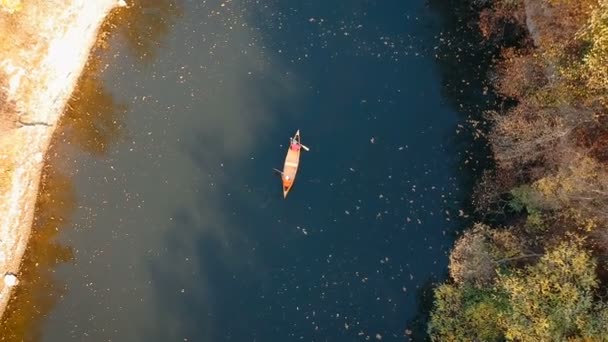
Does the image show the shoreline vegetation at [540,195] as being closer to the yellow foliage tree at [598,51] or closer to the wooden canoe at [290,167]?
the yellow foliage tree at [598,51]

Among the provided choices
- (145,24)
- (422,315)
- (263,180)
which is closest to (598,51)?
(422,315)

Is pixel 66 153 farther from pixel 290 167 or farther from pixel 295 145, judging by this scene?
pixel 295 145

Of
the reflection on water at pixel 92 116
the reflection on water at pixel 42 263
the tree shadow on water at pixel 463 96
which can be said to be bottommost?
the reflection on water at pixel 42 263

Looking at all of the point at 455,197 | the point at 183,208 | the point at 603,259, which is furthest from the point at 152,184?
the point at 603,259

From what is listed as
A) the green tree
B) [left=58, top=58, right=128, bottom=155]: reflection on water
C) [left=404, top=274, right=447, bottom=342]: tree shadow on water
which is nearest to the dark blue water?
[left=58, top=58, right=128, bottom=155]: reflection on water

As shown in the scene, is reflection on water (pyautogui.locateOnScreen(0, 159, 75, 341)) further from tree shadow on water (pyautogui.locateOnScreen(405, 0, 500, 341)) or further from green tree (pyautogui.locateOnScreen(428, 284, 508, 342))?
green tree (pyautogui.locateOnScreen(428, 284, 508, 342))

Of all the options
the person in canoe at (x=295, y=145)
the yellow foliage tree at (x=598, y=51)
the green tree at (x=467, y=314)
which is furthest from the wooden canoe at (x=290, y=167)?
the yellow foliage tree at (x=598, y=51)
